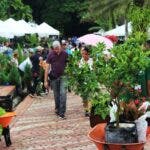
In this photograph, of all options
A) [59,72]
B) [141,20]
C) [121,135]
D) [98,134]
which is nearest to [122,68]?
[121,135]

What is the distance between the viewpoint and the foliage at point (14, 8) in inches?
1387

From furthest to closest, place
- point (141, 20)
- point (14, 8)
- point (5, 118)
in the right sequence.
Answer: point (14, 8), point (141, 20), point (5, 118)

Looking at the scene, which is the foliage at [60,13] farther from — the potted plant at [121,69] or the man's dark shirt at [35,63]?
the potted plant at [121,69]

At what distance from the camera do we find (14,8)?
138ft

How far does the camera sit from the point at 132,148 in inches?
319

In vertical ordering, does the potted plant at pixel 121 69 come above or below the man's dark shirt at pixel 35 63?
above

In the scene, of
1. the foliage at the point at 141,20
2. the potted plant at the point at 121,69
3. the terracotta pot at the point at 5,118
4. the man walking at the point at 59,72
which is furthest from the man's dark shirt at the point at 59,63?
the potted plant at the point at 121,69

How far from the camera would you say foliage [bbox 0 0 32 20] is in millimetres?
35231

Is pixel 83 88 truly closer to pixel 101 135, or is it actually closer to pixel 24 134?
pixel 101 135

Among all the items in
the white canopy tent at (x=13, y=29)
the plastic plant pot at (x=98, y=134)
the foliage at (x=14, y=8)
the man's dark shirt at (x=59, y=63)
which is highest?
the foliage at (x=14, y=8)

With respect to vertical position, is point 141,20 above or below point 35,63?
above

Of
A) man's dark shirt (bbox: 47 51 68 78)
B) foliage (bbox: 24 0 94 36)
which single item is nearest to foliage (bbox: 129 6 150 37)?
man's dark shirt (bbox: 47 51 68 78)

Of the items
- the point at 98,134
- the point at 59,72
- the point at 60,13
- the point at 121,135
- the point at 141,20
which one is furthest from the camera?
the point at 60,13

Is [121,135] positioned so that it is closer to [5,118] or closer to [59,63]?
[5,118]
